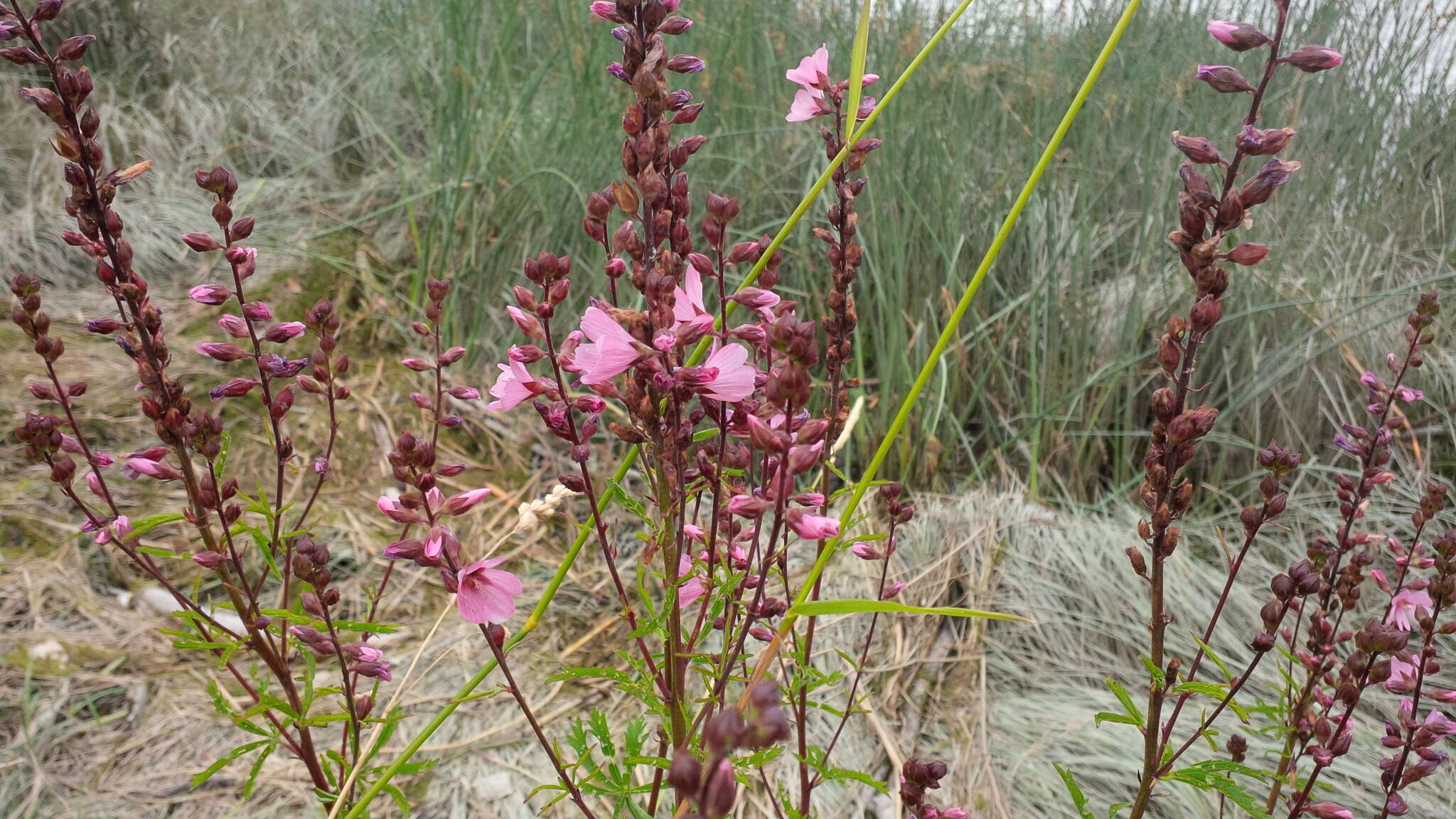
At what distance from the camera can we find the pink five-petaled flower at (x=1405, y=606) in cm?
142

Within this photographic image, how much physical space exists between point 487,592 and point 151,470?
54 centimetres

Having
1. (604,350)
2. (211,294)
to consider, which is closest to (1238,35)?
(604,350)

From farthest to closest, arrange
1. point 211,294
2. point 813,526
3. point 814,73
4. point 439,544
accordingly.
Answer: point 814,73, point 211,294, point 439,544, point 813,526

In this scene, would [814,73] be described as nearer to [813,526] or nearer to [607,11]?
[607,11]

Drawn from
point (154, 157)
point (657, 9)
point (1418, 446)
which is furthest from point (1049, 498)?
point (154, 157)

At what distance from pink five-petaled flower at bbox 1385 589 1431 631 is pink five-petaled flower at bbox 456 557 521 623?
1490 mm

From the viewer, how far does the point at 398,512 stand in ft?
2.86

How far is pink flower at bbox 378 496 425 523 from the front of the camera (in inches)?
34.0

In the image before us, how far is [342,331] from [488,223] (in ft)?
2.24

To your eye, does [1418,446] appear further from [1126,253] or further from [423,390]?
[423,390]

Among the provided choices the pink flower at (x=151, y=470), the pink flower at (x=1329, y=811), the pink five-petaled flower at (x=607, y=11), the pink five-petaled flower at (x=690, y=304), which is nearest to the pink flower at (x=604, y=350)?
the pink five-petaled flower at (x=690, y=304)

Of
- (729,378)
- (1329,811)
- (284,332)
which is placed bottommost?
(1329,811)

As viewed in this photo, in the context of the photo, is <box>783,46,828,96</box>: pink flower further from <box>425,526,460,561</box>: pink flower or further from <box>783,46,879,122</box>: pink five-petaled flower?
<box>425,526,460,561</box>: pink flower

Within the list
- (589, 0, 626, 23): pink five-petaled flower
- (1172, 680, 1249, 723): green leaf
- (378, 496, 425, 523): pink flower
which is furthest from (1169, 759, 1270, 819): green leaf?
(589, 0, 626, 23): pink five-petaled flower
